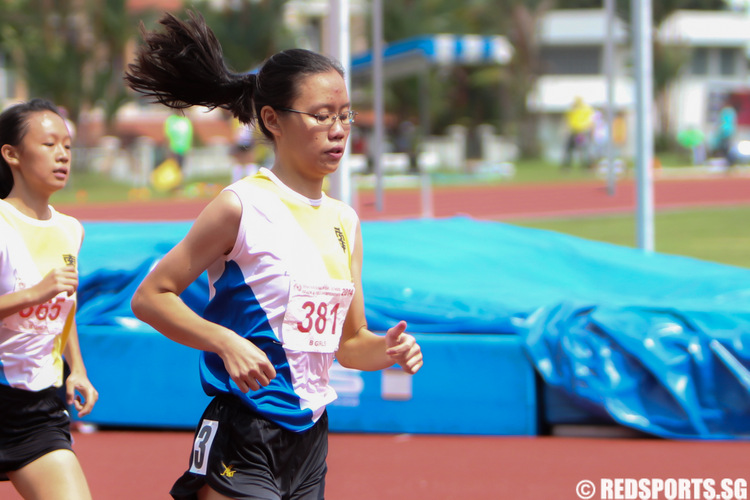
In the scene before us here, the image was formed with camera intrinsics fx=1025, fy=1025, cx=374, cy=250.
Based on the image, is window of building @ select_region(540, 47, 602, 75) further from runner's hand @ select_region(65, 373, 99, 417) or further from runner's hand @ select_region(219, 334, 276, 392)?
runner's hand @ select_region(219, 334, 276, 392)

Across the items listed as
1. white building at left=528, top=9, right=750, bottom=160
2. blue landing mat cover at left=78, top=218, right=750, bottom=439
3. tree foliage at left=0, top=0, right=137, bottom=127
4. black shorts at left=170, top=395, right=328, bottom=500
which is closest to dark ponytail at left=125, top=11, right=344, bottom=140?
black shorts at left=170, top=395, right=328, bottom=500

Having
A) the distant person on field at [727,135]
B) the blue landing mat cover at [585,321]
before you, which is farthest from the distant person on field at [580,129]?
the blue landing mat cover at [585,321]

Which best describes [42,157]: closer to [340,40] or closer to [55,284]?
[55,284]

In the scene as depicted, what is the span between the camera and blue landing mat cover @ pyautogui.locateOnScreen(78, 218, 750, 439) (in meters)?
4.37

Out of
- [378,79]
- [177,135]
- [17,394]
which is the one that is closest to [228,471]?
[17,394]

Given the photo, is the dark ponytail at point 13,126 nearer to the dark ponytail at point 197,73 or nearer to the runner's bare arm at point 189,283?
the dark ponytail at point 197,73

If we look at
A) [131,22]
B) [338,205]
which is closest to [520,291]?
[338,205]

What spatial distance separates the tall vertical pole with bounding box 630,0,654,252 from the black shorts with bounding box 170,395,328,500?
567 cm

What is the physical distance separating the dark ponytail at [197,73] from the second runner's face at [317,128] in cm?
7

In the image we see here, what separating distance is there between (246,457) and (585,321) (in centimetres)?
258

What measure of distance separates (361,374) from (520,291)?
3.09ft

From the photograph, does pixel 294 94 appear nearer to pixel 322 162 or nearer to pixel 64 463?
A: pixel 322 162

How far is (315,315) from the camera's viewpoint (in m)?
2.32

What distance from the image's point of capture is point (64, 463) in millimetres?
2707
